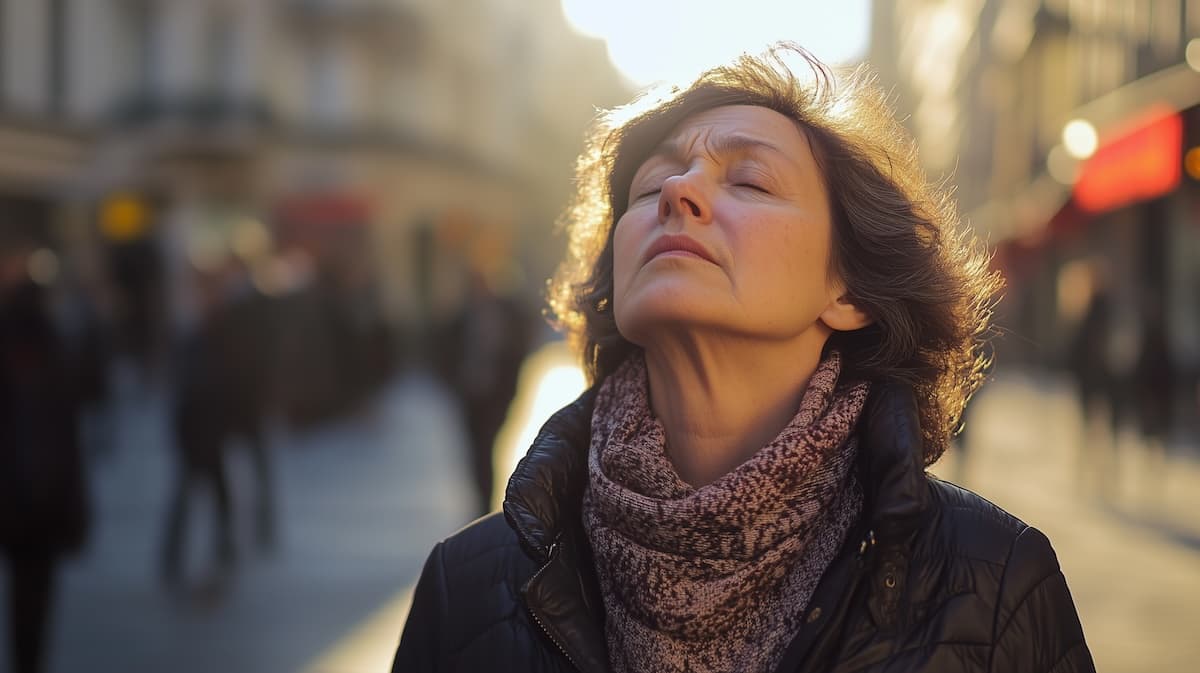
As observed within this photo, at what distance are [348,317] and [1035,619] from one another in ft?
53.4

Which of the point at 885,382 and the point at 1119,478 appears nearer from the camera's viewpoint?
the point at 885,382

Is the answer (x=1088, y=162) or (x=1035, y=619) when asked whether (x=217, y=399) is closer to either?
(x=1035, y=619)

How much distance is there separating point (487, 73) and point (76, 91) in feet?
73.3

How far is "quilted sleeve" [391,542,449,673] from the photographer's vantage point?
2.20 m

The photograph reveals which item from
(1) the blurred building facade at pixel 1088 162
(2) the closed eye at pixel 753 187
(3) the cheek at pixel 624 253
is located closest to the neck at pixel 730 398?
(3) the cheek at pixel 624 253

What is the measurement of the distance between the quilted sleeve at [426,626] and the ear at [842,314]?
2.49 feet

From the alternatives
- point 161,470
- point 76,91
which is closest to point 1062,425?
point 161,470

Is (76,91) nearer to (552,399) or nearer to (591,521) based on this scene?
(552,399)

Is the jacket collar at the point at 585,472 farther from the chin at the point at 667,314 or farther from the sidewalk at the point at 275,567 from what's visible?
the sidewalk at the point at 275,567

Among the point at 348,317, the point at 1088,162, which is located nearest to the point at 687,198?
the point at 348,317

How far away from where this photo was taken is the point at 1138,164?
17.9 metres

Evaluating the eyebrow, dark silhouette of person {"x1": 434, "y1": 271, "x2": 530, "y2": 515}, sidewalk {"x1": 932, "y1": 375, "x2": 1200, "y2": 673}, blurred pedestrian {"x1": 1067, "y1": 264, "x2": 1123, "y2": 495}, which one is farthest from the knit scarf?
blurred pedestrian {"x1": 1067, "y1": 264, "x2": 1123, "y2": 495}

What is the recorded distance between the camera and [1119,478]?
40.2ft

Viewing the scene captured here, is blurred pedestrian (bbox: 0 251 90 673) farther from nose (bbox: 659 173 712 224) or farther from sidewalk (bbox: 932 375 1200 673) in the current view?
sidewalk (bbox: 932 375 1200 673)
